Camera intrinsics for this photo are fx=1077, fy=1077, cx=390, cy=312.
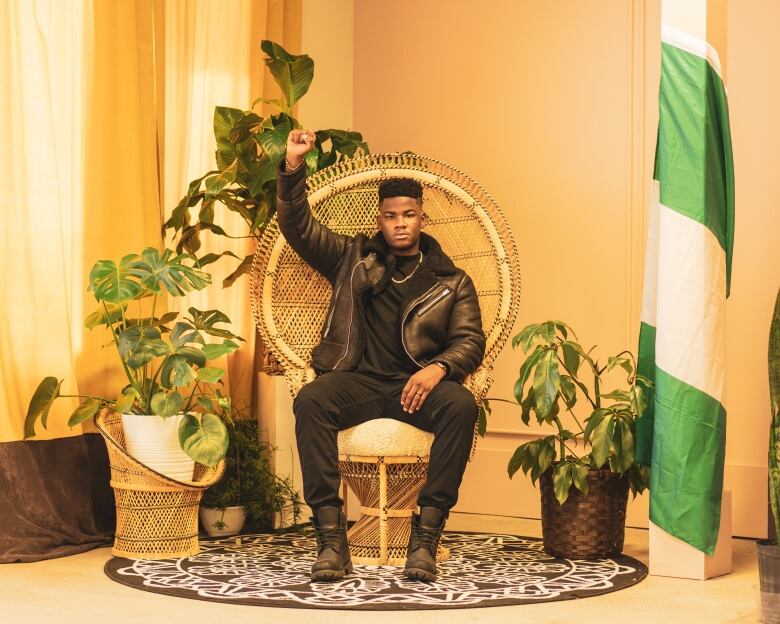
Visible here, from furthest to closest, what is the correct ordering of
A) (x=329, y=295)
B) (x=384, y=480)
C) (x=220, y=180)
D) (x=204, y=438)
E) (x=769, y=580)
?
(x=220, y=180)
(x=329, y=295)
(x=204, y=438)
(x=384, y=480)
(x=769, y=580)

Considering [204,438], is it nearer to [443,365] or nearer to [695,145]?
[443,365]

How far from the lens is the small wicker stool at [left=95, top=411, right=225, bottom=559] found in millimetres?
3252

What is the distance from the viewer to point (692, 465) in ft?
9.78

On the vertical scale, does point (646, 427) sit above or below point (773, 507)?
above

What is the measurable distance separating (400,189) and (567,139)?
1142 mm

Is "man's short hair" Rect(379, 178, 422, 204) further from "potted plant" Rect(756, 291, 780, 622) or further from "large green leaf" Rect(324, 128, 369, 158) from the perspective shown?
"potted plant" Rect(756, 291, 780, 622)

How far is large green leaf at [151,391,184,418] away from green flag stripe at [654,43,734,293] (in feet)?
5.08

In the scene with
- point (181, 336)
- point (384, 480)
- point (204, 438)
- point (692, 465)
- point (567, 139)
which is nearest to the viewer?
point (692, 465)

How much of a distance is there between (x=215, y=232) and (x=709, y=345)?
5.61ft

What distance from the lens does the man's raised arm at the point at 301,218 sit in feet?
10.4

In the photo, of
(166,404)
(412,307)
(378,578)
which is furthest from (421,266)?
(378,578)

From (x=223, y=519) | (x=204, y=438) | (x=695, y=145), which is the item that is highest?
(x=695, y=145)

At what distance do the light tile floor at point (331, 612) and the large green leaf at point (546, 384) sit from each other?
1.86 ft

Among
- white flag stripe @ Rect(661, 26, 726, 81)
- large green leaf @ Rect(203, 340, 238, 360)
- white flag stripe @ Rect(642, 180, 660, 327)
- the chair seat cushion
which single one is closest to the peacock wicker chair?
the chair seat cushion
